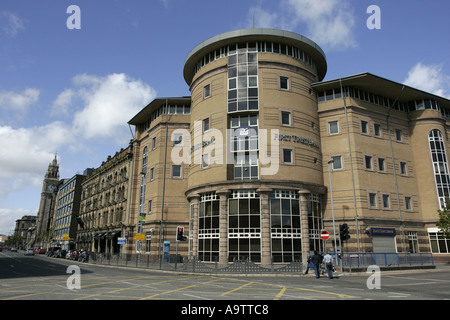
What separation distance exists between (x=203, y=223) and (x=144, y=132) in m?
20.8

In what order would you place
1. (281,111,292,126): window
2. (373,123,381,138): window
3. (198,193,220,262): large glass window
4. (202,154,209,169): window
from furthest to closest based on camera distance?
(373,123,381,138): window
(202,154,209,169): window
(281,111,292,126): window
(198,193,220,262): large glass window

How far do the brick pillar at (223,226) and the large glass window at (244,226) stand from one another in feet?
1.01

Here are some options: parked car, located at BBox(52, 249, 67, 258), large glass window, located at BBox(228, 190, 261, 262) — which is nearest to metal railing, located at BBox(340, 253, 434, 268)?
large glass window, located at BBox(228, 190, 261, 262)

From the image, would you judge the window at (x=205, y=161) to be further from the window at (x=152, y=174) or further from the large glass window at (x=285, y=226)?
the window at (x=152, y=174)

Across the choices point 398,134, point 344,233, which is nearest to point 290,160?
point 344,233

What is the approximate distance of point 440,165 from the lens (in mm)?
38125

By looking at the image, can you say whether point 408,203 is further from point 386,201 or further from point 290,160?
point 290,160

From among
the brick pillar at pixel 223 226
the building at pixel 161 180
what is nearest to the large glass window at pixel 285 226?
the brick pillar at pixel 223 226

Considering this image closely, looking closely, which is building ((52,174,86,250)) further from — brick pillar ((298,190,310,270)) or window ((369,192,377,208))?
window ((369,192,377,208))

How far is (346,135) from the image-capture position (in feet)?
114

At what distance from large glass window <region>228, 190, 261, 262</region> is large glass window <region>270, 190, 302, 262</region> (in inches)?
55.9

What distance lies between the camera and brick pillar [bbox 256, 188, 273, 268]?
2831cm

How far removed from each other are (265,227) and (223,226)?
3.91 meters

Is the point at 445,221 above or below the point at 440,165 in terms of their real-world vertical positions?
below
